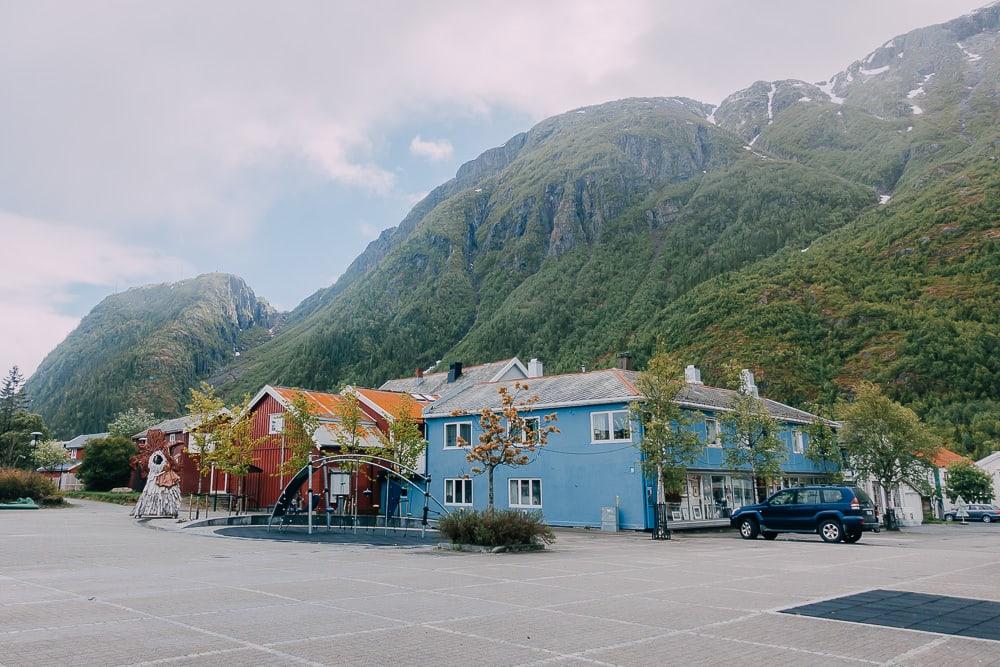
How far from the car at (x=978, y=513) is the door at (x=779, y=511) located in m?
37.9

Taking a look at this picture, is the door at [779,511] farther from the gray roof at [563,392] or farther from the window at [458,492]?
the window at [458,492]

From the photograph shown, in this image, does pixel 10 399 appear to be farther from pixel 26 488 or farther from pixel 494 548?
pixel 494 548

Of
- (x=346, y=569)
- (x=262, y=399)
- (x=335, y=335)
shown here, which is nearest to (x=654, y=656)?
(x=346, y=569)

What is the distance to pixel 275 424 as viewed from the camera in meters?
40.9

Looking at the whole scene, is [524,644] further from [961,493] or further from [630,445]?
[961,493]

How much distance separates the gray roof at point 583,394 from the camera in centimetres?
3155

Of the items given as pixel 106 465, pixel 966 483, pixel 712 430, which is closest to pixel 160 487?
pixel 106 465

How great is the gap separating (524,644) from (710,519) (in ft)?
94.9

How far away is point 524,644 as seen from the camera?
714cm

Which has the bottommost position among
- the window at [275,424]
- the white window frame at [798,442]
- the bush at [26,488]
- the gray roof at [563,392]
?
the bush at [26,488]

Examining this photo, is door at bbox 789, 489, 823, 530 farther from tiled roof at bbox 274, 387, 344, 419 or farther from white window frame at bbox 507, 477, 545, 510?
tiled roof at bbox 274, 387, 344, 419

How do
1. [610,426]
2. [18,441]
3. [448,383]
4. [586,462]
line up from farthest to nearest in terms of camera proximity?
[18,441] → [448,383] → [586,462] → [610,426]

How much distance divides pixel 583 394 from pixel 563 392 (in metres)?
1.63

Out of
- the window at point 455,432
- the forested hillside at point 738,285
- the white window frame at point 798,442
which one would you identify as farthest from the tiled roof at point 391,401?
the white window frame at point 798,442
